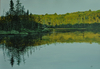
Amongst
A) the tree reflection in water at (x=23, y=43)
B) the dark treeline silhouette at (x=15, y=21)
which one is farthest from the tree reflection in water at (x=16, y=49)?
the dark treeline silhouette at (x=15, y=21)

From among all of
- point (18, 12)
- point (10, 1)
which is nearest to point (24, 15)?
point (18, 12)

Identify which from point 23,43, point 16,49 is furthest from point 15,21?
point 16,49

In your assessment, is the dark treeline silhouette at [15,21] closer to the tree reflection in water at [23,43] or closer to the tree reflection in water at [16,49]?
the tree reflection in water at [23,43]

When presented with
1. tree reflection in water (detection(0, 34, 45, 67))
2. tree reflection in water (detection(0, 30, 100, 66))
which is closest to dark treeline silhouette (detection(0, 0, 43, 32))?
tree reflection in water (detection(0, 30, 100, 66))

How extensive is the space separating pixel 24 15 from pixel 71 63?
21.2 meters

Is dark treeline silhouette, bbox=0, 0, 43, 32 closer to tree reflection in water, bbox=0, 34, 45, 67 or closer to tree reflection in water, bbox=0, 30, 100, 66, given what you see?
tree reflection in water, bbox=0, 30, 100, 66

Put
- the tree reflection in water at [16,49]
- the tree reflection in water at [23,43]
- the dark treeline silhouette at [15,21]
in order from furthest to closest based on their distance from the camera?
the dark treeline silhouette at [15,21], the tree reflection in water at [23,43], the tree reflection in water at [16,49]

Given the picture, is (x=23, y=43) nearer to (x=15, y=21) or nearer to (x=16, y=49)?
(x=16, y=49)

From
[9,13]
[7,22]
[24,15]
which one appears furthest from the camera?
[24,15]

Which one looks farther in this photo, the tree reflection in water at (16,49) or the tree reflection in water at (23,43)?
the tree reflection in water at (23,43)

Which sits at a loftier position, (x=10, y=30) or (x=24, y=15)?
(x=24, y=15)

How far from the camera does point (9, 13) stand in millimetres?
22688

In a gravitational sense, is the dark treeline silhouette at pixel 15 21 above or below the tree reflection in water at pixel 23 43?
above

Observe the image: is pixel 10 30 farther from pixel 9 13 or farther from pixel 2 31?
pixel 9 13
